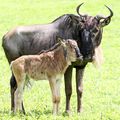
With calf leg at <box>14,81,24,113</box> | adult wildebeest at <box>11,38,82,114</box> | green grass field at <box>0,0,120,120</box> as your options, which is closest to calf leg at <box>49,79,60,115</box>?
adult wildebeest at <box>11,38,82,114</box>

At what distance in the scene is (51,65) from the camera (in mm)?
8672

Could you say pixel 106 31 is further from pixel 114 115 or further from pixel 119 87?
pixel 114 115

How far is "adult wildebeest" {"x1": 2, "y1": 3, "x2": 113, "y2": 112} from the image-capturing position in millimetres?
8781

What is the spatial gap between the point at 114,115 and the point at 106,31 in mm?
16009

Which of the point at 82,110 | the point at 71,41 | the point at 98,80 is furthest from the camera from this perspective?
the point at 98,80

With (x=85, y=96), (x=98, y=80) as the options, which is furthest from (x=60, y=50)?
(x=98, y=80)

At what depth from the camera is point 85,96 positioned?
11297mm

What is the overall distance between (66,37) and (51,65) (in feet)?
2.93

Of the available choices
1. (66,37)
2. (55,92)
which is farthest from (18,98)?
(66,37)

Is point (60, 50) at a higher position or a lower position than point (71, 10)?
higher

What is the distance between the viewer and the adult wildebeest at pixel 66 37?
8781mm

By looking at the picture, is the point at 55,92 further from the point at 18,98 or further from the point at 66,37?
the point at 66,37

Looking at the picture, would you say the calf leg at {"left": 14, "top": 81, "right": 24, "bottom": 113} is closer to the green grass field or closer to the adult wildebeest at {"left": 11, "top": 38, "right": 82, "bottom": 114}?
the adult wildebeest at {"left": 11, "top": 38, "right": 82, "bottom": 114}

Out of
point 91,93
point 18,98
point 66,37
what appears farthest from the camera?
point 91,93
